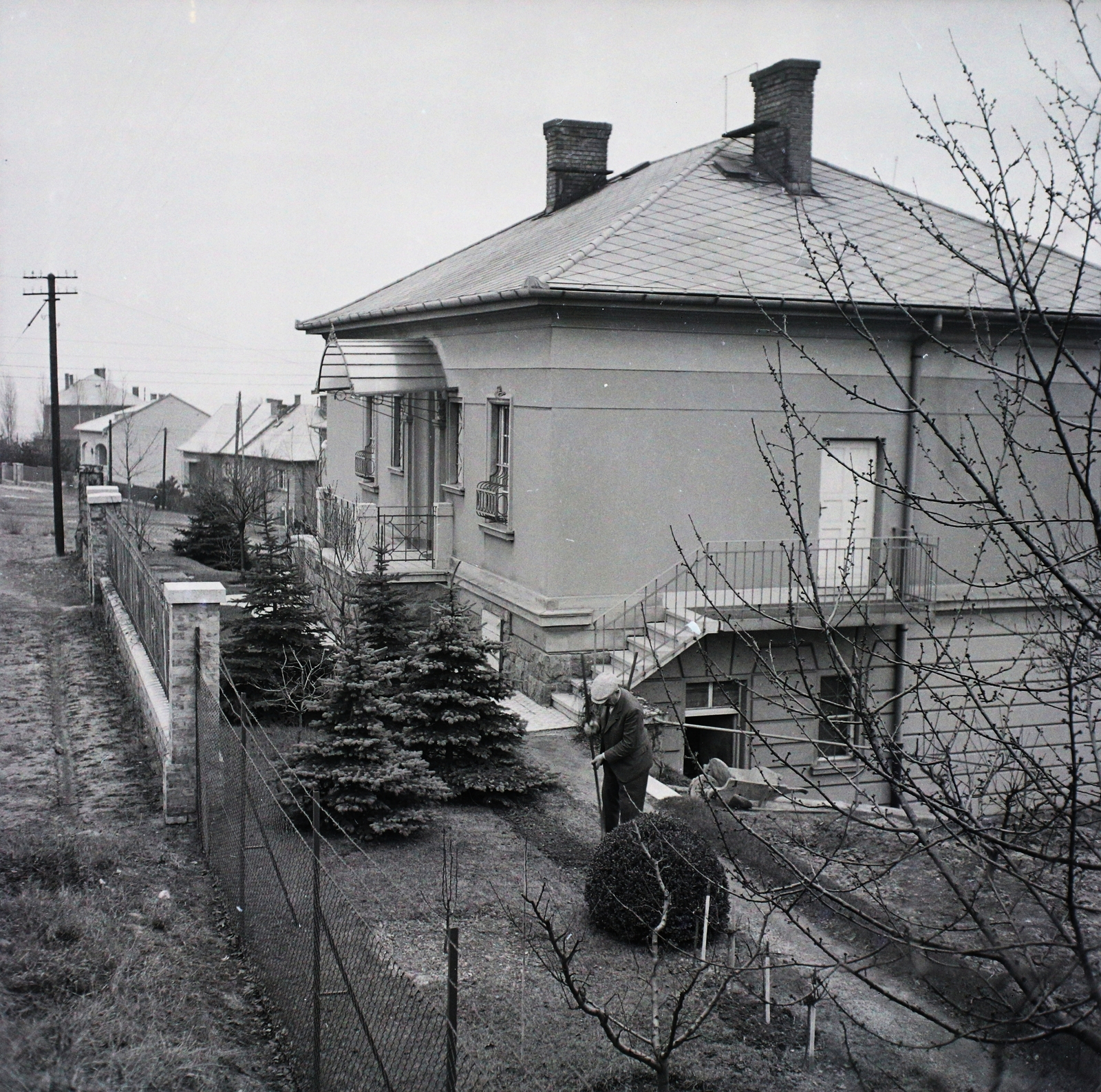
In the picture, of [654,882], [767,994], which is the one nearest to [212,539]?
[654,882]

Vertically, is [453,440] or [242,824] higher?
[453,440]

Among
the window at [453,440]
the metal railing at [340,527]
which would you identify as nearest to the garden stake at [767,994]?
the metal railing at [340,527]

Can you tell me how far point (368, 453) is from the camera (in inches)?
957

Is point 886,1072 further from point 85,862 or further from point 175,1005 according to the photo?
point 85,862

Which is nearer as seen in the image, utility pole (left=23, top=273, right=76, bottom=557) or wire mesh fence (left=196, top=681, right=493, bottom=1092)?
wire mesh fence (left=196, top=681, right=493, bottom=1092)

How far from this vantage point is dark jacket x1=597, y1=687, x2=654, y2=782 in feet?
28.8

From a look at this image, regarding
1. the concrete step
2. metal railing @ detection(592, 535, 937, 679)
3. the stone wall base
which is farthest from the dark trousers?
the concrete step

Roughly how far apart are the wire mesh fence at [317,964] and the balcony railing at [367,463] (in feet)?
52.7

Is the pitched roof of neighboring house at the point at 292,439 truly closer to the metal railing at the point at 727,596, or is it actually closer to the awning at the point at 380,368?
the awning at the point at 380,368

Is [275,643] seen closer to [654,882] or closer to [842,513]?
[654,882]

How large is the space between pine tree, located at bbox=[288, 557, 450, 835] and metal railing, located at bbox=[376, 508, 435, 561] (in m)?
8.32

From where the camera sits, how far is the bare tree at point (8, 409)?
99.5 m

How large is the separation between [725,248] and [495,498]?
4693mm

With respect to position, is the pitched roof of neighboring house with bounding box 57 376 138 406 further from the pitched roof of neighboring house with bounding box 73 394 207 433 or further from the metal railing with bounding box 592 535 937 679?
the metal railing with bounding box 592 535 937 679
